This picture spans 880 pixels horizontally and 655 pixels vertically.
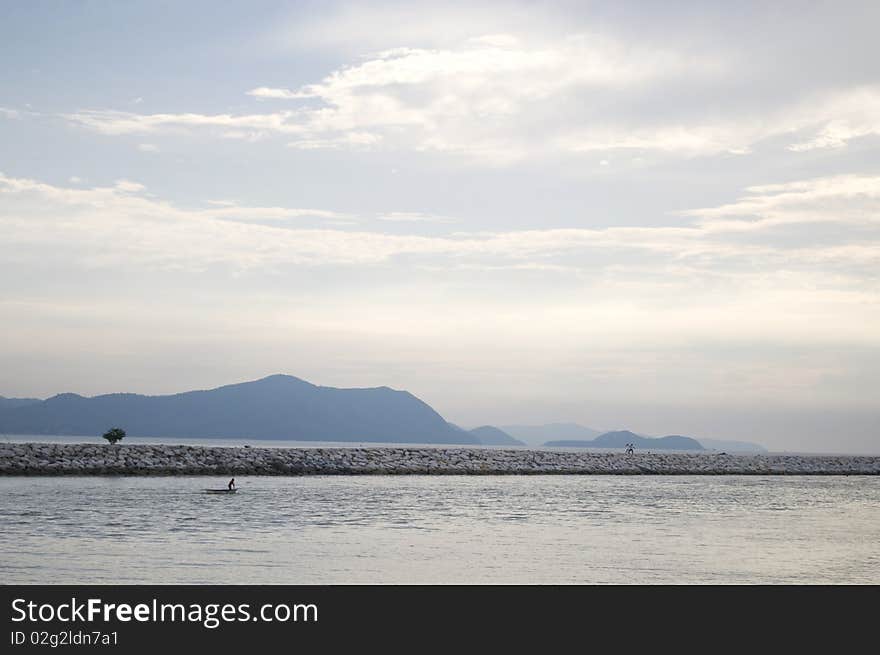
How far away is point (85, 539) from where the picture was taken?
2391 cm

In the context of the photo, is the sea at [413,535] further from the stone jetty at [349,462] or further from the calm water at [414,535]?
the stone jetty at [349,462]

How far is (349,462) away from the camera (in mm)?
61156

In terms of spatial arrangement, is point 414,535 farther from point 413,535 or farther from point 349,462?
point 349,462

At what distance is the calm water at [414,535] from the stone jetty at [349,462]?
4.76 metres

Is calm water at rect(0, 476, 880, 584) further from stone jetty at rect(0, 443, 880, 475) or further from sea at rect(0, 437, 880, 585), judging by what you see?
stone jetty at rect(0, 443, 880, 475)

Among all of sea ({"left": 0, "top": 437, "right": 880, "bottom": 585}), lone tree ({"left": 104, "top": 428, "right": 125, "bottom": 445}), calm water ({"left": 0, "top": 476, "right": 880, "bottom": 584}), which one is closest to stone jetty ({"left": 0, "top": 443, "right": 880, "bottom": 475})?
lone tree ({"left": 104, "top": 428, "right": 125, "bottom": 445})

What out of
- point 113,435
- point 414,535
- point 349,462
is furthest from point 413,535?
point 113,435

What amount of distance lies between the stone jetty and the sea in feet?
13.9

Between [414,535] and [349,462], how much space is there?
35.1 m

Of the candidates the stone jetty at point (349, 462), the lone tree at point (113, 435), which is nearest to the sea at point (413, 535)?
the stone jetty at point (349, 462)

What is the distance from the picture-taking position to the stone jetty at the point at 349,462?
51531mm
